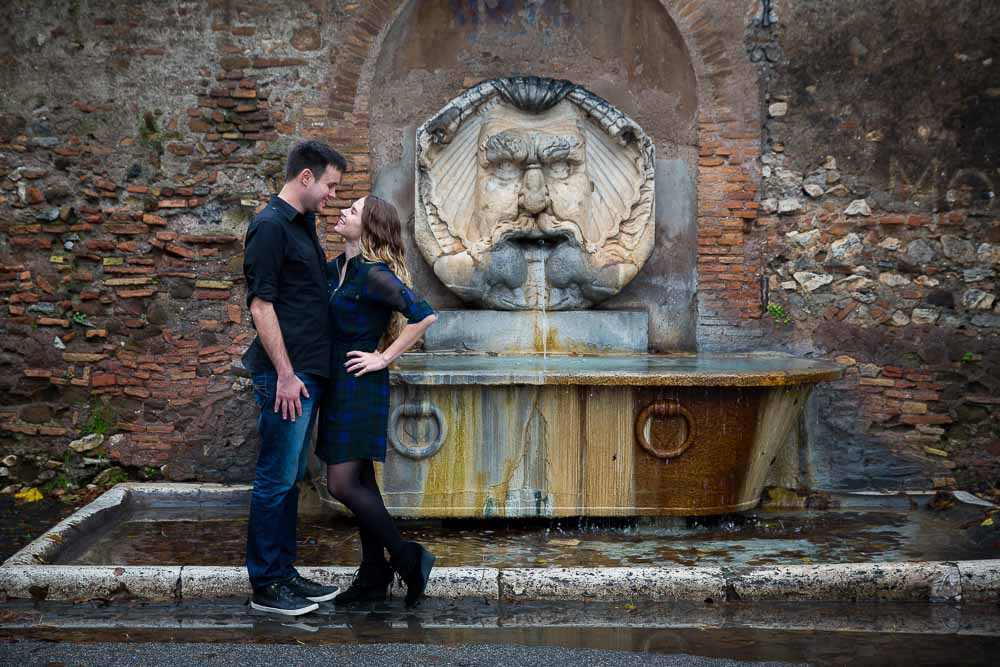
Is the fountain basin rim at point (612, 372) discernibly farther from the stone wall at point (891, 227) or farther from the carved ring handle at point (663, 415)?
the stone wall at point (891, 227)

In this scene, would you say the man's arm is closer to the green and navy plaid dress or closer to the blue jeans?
the blue jeans

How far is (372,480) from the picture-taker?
14.2 feet

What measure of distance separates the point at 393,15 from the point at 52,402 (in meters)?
3.12

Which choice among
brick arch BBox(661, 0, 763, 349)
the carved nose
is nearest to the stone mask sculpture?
the carved nose

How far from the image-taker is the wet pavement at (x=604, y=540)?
498 cm

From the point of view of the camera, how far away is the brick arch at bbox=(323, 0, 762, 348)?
22.5ft

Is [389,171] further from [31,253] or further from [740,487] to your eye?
[740,487]

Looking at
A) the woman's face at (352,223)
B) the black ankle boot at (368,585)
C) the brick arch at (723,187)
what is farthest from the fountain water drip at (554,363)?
the woman's face at (352,223)

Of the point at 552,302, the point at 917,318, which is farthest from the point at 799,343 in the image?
the point at 552,302

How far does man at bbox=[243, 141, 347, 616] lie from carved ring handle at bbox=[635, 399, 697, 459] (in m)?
1.83

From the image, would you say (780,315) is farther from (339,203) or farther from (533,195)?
(339,203)

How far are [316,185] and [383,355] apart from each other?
692 mm

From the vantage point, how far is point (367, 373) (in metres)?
4.18

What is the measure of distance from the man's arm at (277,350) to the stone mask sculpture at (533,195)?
2837mm
